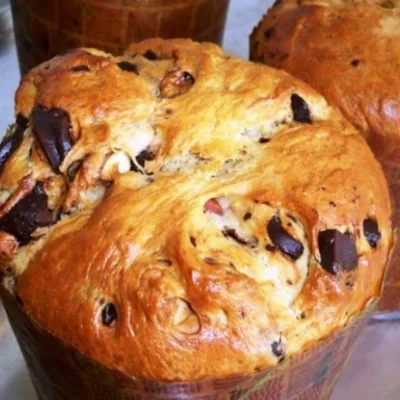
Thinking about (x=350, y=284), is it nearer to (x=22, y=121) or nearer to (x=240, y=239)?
(x=240, y=239)

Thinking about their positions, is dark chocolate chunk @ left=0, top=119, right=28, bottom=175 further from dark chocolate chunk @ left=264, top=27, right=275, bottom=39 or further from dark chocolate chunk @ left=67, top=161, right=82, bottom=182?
dark chocolate chunk @ left=264, top=27, right=275, bottom=39

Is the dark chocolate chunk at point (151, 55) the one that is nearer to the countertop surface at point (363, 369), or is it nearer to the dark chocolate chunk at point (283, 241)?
the dark chocolate chunk at point (283, 241)

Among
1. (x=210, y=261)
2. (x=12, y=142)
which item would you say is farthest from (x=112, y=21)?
(x=210, y=261)

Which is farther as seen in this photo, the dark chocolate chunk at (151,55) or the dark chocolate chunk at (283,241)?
the dark chocolate chunk at (151,55)

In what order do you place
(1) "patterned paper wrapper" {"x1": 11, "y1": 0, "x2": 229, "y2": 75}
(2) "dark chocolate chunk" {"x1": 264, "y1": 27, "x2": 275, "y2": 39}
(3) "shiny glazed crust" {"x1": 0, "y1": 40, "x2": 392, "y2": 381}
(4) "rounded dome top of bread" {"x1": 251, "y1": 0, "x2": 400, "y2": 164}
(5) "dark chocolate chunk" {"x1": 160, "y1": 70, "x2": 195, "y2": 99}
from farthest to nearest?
1. (1) "patterned paper wrapper" {"x1": 11, "y1": 0, "x2": 229, "y2": 75}
2. (2) "dark chocolate chunk" {"x1": 264, "y1": 27, "x2": 275, "y2": 39}
3. (4) "rounded dome top of bread" {"x1": 251, "y1": 0, "x2": 400, "y2": 164}
4. (5) "dark chocolate chunk" {"x1": 160, "y1": 70, "x2": 195, "y2": 99}
5. (3) "shiny glazed crust" {"x1": 0, "y1": 40, "x2": 392, "y2": 381}

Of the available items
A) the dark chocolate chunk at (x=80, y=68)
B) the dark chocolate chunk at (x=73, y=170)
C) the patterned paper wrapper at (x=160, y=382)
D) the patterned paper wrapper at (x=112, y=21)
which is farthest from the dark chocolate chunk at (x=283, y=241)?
the patterned paper wrapper at (x=112, y=21)

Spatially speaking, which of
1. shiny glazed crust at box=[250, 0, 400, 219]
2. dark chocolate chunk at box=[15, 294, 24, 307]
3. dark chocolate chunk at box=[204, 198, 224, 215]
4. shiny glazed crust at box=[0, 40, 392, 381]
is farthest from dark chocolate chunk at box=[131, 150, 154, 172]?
shiny glazed crust at box=[250, 0, 400, 219]
